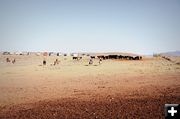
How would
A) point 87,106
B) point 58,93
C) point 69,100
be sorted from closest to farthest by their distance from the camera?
point 87,106, point 69,100, point 58,93

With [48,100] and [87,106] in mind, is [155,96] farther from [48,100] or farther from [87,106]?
[48,100]

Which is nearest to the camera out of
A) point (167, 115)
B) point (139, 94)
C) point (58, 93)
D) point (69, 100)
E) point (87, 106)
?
point (167, 115)

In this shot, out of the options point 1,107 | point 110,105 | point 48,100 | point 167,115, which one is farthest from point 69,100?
point 167,115

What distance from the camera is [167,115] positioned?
646 cm

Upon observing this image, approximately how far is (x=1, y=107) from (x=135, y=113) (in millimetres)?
6772

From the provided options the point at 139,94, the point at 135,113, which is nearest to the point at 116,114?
the point at 135,113

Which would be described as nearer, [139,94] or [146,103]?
[146,103]

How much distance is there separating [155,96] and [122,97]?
75.1 inches

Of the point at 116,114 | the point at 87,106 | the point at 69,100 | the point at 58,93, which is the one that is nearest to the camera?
the point at 116,114

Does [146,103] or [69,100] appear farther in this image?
[69,100]

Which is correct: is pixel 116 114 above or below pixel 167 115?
below

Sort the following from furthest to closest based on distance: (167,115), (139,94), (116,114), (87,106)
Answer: (139,94), (87,106), (116,114), (167,115)

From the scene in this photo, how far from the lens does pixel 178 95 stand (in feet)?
50.1

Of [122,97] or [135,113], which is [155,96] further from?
[135,113]
